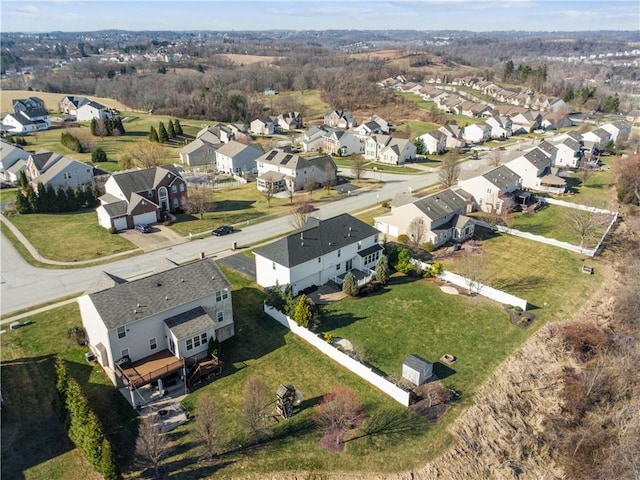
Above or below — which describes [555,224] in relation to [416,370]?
below

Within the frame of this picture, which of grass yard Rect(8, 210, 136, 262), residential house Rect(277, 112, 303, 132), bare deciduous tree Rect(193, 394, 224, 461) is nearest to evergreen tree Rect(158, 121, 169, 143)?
residential house Rect(277, 112, 303, 132)

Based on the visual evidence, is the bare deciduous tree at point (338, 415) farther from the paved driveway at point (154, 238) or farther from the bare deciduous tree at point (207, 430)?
the paved driveway at point (154, 238)

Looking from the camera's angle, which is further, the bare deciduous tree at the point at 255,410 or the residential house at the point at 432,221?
the residential house at the point at 432,221

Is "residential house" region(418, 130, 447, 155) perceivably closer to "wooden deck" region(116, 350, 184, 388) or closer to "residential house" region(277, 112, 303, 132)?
"residential house" region(277, 112, 303, 132)

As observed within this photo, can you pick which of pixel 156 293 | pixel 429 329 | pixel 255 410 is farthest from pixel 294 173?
pixel 255 410

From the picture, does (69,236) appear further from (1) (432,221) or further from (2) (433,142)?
(2) (433,142)

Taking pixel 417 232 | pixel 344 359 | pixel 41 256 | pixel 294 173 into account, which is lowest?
pixel 344 359

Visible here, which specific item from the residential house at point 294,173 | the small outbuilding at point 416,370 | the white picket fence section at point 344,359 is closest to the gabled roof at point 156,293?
the white picket fence section at point 344,359

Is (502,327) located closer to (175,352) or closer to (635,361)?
(635,361)
